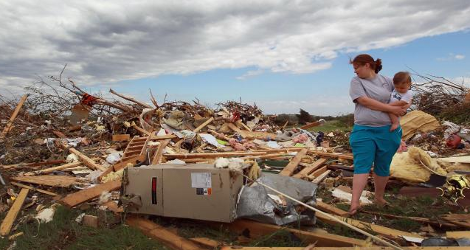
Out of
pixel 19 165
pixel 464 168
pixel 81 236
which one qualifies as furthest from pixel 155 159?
pixel 464 168

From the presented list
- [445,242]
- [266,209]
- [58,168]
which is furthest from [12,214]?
[445,242]

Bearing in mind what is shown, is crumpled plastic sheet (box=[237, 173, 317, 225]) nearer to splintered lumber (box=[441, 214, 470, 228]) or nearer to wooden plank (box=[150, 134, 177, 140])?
splintered lumber (box=[441, 214, 470, 228])

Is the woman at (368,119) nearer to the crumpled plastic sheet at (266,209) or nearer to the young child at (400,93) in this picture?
the young child at (400,93)

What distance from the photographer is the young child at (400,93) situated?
141 inches

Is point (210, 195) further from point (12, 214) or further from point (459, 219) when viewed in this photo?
point (12, 214)

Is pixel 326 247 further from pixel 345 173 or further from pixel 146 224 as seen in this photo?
pixel 345 173

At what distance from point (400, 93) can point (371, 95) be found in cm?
29

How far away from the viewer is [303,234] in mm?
3059

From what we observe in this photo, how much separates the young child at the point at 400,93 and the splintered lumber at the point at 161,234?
2.18 m

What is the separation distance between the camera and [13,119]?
33.6 feet

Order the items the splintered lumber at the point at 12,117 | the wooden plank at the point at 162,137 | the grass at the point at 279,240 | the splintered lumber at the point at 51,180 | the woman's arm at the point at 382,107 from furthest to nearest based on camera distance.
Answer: the splintered lumber at the point at 12,117, the wooden plank at the point at 162,137, the splintered lumber at the point at 51,180, the woman's arm at the point at 382,107, the grass at the point at 279,240

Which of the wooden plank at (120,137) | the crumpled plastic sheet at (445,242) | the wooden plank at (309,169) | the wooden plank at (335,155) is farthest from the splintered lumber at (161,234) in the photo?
the wooden plank at (120,137)

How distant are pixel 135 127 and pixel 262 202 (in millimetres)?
6840

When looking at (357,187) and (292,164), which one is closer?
(357,187)
